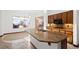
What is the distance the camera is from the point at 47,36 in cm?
224

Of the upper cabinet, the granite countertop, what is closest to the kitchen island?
the granite countertop

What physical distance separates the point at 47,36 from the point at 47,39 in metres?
0.05

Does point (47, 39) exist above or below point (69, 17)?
below

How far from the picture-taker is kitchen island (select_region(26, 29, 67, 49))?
2211 mm

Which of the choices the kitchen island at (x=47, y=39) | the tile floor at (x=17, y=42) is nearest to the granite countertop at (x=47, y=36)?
the kitchen island at (x=47, y=39)

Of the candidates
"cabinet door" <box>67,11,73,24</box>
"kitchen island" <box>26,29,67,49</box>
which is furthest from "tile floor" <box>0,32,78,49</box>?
"cabinet door" <box>67,11,73,24</box>

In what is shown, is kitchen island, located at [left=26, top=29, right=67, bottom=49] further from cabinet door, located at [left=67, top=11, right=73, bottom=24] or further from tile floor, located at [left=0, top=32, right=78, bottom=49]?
cabinet door, located at [left=67, top=11, right=73, bottom=24]

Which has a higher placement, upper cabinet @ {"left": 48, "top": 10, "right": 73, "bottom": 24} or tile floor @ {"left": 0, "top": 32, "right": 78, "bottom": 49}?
upper cabinet @ {"left": 48, "top": 10, "right": 73, "bottom": 24}

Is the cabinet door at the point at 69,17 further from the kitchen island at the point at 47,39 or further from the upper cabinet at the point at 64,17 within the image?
the kitchen island at the point at 47,39

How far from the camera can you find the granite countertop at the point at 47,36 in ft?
7.27

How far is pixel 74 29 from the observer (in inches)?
87.1

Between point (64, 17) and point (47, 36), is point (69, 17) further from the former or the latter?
point (47, 36)

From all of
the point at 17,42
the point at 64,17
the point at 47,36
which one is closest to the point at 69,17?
the point at 64,17

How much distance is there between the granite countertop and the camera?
2217mm
